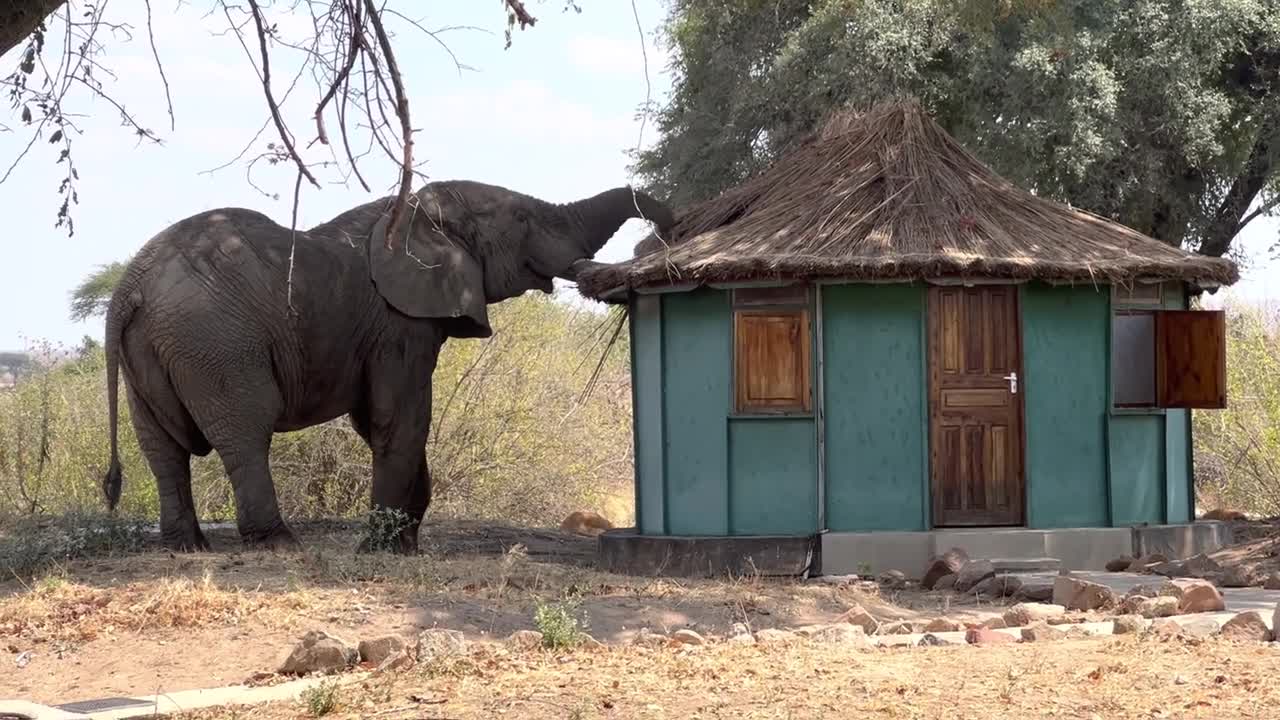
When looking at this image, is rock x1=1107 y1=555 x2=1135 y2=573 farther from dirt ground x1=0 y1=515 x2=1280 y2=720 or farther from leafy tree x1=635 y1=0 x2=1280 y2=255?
leafy tree x1=635 y1=0 x2=1280 y2=255

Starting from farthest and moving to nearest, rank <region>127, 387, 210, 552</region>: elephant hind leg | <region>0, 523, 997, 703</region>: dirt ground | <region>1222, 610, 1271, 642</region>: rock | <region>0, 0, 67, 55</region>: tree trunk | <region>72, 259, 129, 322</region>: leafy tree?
<region>72, 259, 129, 322</region>: leafy tree < <region>127, 387, 210, 552</region>: elephant hind leg < <region>0, 523, 997, 703</region>: dirt ground < <region>1222, 610, 1271, 642</region>: rock < <region>0, 0, 67, 55</region>: tree trunk

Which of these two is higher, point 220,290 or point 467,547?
point 220,290

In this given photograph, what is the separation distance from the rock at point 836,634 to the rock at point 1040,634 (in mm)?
784

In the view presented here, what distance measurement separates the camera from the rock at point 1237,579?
457 inches

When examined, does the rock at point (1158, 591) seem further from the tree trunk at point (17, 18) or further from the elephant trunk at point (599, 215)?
the tree trunk at point (17, 18)

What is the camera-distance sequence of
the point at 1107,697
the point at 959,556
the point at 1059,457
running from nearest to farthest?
1. the point at 1107,697
2. the point at 959,556
3. the point at 1059,457

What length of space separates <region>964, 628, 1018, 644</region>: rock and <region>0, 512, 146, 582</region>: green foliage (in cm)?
629

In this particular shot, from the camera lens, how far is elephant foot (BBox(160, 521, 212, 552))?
531 inches

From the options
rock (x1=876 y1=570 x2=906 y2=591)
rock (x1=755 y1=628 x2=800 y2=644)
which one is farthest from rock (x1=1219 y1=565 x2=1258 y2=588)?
rock (x1=755 y1=628 x2=800 y2=644)

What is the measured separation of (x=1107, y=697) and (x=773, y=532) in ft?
20.5

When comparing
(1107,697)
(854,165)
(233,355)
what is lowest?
(1107,697)

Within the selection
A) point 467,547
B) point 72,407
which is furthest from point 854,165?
point 72,407

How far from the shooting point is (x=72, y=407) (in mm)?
22469

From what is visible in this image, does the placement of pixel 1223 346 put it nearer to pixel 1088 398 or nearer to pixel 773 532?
pixel 1088 398
